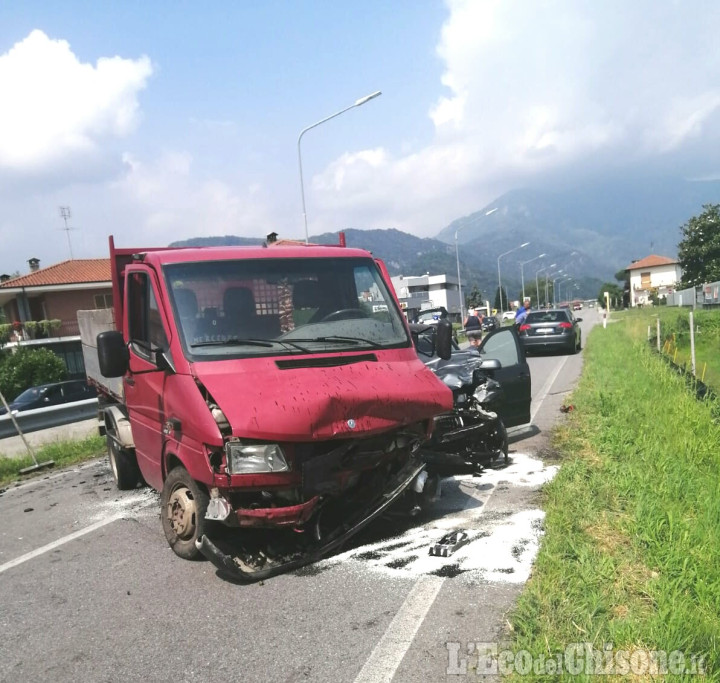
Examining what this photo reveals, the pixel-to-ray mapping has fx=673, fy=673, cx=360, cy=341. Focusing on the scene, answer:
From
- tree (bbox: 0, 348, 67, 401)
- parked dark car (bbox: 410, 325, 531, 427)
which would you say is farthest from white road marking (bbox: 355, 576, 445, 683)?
tree (bbox: 0, 348, 67, 401)

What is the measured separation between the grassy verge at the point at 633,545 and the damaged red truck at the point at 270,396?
1304 mm

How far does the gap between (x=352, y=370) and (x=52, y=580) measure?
2672 mm

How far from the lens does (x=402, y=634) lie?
355 centimetres

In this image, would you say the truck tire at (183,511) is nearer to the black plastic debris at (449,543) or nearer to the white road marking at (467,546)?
the white road marking at (467,546)

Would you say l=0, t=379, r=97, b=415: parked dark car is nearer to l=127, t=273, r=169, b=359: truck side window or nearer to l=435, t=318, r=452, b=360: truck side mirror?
l=127, t=273, r=169, b=359: truck side window

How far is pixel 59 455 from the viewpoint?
1053cm

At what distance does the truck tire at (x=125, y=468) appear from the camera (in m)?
7.44

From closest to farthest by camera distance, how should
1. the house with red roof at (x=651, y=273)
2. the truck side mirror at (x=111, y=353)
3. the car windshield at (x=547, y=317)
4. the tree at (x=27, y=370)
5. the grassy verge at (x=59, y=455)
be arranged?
the truck side mirror at (x=111, y=353) → the grassy verge at (x=59, y=455) → the car windshield at (x=547, y=317) → the tree at (x=27, y=370) → the house with red roof at (x=651, y=273)

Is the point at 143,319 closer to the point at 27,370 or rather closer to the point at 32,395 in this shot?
the point at 32,395

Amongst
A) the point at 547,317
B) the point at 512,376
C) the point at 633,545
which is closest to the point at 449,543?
the point at 633,545

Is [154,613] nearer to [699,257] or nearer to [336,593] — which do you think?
[336,593]

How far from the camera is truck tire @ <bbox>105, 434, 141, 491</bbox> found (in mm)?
7438

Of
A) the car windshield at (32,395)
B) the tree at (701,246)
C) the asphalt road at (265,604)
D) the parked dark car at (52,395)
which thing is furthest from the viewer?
the tree at (701,246)

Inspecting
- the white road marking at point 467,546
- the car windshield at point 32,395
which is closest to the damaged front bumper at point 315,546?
the white road marking at point 467,546
